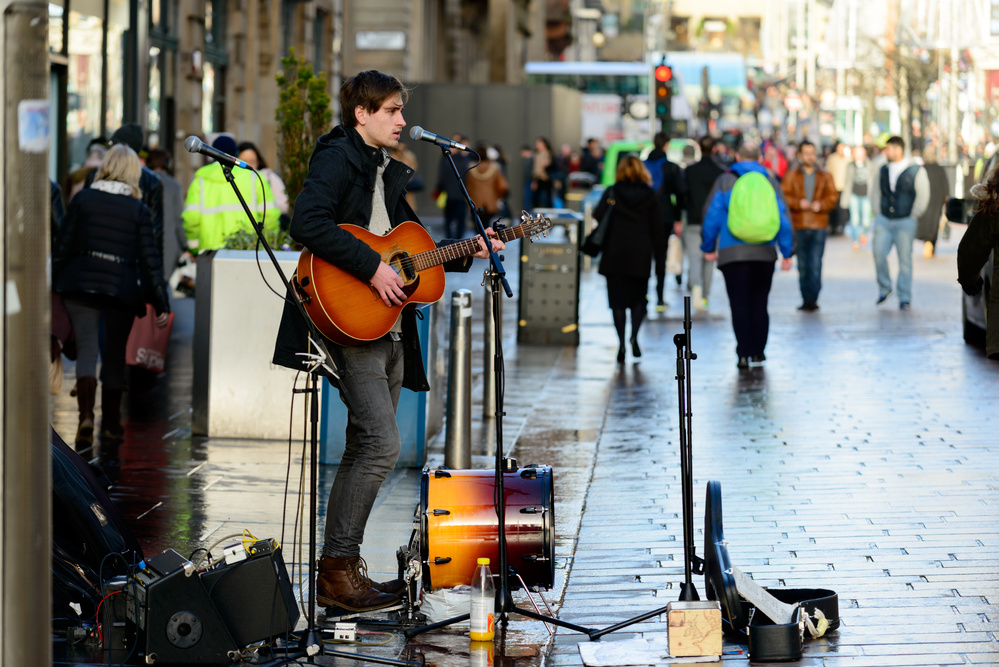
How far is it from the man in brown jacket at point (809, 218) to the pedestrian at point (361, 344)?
1172cm

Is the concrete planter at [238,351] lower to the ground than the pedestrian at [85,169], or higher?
lower

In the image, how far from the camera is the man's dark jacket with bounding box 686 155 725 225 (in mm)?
16922

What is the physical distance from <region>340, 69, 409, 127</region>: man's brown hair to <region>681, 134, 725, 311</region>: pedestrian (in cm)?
1137

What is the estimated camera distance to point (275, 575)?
5137mm

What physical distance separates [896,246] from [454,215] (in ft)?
37.4

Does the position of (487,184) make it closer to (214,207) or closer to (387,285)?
(214,207)

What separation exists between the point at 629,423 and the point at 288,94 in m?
3.29

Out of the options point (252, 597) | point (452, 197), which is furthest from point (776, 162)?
point (252, 597)

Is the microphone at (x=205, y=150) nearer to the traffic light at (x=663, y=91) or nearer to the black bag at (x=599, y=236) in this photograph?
the black bag at (x=599, y=236)

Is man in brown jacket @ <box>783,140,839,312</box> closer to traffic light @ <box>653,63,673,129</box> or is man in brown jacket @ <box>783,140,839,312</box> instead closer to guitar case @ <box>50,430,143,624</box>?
traffic light @ <box>653,63,673,129</box>

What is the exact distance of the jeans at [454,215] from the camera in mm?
26844

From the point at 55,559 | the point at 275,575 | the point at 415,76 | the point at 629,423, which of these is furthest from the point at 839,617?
the point at 415,76

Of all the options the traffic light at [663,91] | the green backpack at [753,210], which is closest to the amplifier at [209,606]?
the green backpack at [753,210]

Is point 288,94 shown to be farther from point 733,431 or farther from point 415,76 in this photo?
point 415,76
